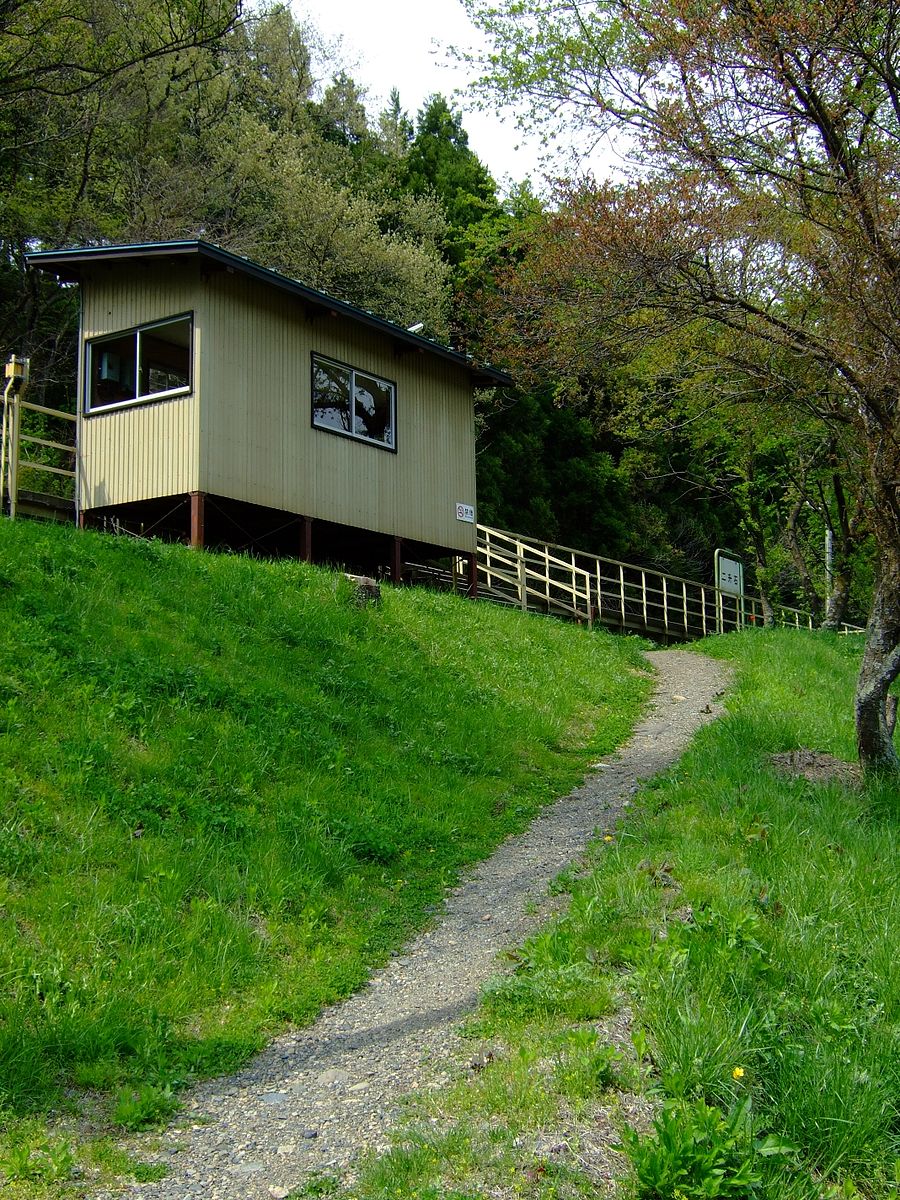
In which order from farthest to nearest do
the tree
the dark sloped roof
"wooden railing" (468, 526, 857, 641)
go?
"wooden railing" (468, 526, 857, 641) → the dark sloped roof → the tree

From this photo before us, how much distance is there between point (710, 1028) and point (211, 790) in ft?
15.3

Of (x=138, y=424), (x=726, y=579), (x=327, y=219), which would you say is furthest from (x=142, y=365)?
(x=726, y=579)

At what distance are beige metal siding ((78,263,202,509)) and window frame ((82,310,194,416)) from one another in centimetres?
6

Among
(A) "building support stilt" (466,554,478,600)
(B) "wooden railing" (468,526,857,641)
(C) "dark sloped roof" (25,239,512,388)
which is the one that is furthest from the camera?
(B) "wooden railing" (468,526,857,641)

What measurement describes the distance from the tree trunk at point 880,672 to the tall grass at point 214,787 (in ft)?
10.1

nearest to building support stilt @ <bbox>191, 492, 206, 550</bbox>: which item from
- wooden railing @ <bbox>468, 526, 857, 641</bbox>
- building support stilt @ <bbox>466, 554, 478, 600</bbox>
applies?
building support stilt @ <bbox>466, 554, 478, 600</bbox>

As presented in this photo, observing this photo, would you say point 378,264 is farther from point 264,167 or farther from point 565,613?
point 565,613

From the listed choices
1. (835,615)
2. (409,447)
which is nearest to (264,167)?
(409,447)

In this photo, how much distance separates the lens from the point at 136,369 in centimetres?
1727

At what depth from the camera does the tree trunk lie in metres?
9.43

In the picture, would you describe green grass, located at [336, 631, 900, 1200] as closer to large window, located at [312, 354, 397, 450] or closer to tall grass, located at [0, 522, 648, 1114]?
tall grass, located at [0, 522, 648, 1114]

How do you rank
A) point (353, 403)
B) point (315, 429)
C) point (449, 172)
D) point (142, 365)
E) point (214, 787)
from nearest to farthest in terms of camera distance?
point (214, 787) → point (142, 365) → point (315, 429) → point (353, 403) → point (449, 172)

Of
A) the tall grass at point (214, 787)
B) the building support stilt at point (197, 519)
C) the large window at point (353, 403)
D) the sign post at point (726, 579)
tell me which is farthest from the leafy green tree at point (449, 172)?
the tall grass at point (214, 787)

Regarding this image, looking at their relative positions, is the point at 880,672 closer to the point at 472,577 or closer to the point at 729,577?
the point at 472,577
